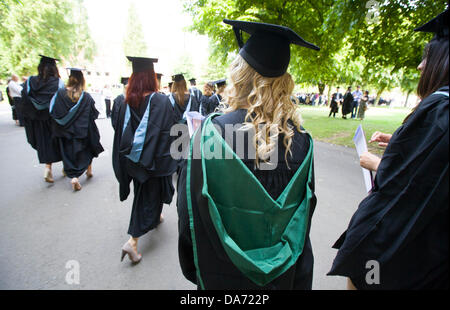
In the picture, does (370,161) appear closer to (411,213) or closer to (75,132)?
(411,213)

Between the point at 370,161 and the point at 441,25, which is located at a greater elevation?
the point at 441,25

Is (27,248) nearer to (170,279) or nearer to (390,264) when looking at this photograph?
(170,279)

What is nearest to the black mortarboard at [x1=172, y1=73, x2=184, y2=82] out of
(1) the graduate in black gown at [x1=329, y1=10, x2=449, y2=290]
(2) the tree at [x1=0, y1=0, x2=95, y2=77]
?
(1) the graduate in black gown at [x1=329, y1=10, x2=449, y2=290]

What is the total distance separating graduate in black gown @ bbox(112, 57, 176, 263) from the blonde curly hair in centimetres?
143

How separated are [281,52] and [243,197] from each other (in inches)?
31.3

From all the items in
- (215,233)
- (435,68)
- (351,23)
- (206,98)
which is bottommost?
(215,233)

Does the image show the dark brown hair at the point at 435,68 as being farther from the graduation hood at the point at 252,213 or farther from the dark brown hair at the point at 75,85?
the dark brown hair at the point at 75,85

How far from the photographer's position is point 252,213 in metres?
1.12

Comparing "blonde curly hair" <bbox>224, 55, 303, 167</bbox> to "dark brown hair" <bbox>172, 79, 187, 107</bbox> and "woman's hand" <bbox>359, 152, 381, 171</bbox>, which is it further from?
"dark brown hair" <bbox>172, 79, 187, 107</bbox>

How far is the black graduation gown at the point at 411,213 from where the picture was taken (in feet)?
3.28

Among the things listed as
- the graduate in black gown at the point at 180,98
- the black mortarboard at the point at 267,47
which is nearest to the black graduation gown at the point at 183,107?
the graduate in black gown at the point at 180,98

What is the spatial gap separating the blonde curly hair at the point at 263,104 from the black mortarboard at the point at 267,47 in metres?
0.03

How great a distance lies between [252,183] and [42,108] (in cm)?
473

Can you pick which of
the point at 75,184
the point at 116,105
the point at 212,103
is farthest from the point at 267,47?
the point at 212,103
